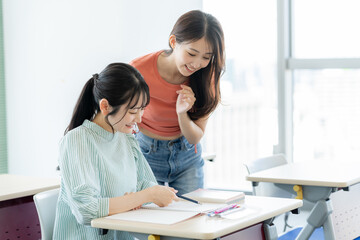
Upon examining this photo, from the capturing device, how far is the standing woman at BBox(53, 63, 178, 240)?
180cm

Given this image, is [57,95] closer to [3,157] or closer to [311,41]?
[3,157]

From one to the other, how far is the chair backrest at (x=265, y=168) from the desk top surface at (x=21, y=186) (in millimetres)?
1037

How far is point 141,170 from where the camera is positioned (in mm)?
2170

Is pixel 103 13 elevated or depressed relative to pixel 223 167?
elevated

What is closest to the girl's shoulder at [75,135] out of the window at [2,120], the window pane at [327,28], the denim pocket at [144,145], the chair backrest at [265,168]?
the denim pocket at [144,145]

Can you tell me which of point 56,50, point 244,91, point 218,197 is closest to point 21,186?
point 218,197

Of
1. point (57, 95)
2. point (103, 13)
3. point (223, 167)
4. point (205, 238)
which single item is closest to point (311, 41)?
point (223, 167)

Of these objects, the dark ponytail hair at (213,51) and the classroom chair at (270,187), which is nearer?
the dark ponytail hair at (213,51)

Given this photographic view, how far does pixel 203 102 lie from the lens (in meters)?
2.33

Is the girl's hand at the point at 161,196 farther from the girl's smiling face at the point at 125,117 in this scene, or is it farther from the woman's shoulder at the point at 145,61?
the woman's shoulder at the point at 145,61

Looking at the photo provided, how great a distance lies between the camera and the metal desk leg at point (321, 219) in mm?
2656

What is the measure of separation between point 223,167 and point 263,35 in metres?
1.14

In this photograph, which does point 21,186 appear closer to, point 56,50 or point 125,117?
point 125,117

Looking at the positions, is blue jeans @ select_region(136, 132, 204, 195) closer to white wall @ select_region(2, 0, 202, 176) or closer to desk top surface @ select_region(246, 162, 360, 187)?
desk top surface @ select_region(246, 162, 360, 187)
